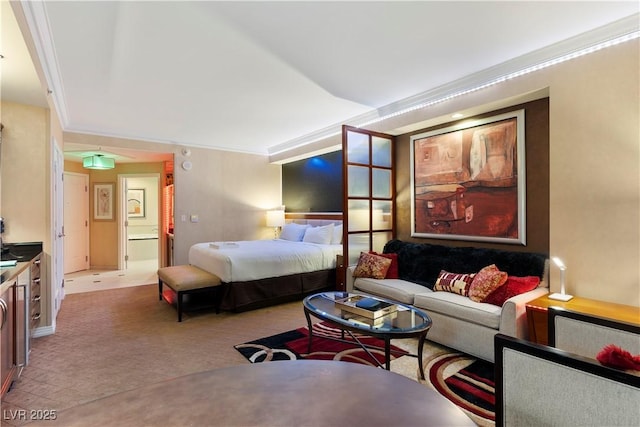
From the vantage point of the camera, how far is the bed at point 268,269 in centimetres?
392

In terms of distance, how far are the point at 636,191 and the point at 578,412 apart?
202 cm

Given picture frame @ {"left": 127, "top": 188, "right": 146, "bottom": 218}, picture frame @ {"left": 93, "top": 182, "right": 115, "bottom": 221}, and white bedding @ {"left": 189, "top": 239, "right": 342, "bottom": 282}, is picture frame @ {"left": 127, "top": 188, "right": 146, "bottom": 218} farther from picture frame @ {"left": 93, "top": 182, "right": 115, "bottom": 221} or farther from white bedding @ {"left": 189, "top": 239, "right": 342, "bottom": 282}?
white bedding @ {"left": 189, "top": 239, "right": 342, "bottom": 282}

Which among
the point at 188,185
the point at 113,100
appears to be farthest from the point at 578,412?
the point at 188,185

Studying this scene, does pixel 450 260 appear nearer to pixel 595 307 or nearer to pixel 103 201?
pixel 595 307

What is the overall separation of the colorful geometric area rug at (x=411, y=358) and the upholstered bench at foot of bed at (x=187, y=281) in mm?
1095

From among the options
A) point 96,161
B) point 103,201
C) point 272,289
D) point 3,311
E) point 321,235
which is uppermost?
point 96,161

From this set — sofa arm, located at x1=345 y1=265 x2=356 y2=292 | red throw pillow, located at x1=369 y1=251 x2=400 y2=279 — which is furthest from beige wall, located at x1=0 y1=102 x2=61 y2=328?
red throw pillow, located at x1=369 y1=251 x2=400 y2=279

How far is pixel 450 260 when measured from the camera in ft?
11.2

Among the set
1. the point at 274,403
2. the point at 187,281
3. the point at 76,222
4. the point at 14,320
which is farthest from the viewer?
the point at 76,222

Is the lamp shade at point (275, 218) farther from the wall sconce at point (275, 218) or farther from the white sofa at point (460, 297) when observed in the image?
the white sofa at point (460, 297)

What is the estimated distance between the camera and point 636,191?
7.44ft

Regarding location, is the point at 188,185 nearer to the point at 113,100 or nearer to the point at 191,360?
the point at 113,100

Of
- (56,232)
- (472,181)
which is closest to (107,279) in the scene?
(56,232)

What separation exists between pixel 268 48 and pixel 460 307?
2687mm
